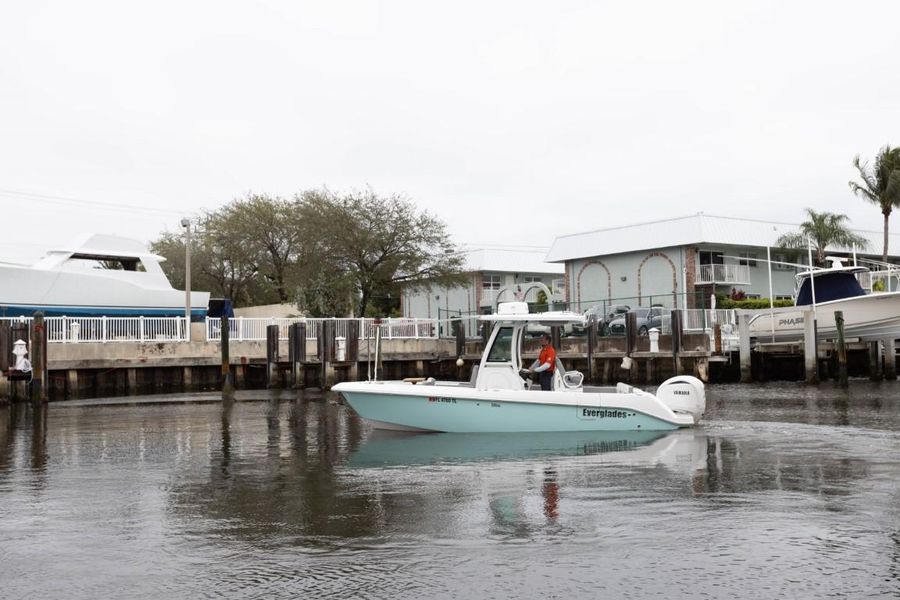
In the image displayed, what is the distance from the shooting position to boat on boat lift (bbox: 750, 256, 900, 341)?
119 ft

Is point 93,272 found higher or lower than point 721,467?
higher

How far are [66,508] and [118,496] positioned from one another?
905mm

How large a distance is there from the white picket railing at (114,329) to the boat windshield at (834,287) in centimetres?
2380

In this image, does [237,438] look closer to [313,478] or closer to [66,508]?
[313,478]

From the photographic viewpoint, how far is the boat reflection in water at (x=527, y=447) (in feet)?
51.1

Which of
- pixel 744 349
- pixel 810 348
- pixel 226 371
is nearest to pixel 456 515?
pixel 226 371

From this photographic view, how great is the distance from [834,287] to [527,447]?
24653mm

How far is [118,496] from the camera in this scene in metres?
12.6

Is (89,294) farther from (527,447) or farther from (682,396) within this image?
(682,396)

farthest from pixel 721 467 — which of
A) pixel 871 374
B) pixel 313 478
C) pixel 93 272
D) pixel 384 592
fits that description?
pixel 93 272

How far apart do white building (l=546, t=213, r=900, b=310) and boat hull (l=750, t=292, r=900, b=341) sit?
14.3 m

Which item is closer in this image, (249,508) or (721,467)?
(249,508)

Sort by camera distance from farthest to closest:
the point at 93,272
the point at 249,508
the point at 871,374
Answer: the point at 93,272
the point at 871,374
the point at 249,508

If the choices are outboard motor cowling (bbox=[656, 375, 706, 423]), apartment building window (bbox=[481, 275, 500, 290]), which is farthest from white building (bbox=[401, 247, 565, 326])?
outboard motor cowling (bbox=[656, 375, 706, 423])
